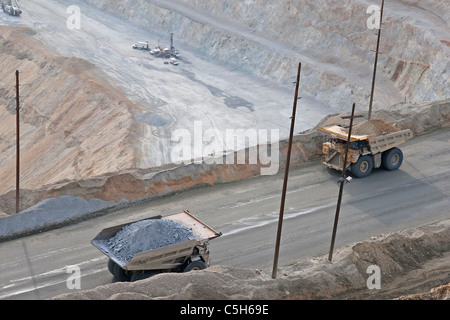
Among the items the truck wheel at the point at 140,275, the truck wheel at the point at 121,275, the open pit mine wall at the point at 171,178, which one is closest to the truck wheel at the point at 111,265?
the truck wheel at the point at 121,275

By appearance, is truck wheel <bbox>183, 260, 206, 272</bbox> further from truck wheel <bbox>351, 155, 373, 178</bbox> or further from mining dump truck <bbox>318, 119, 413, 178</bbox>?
truck wheel <bbox>351, 155, 373, 178</bbox>

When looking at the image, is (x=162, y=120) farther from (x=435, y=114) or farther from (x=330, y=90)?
(x=435, y=114)

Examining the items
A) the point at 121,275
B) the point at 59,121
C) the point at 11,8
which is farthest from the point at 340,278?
the point at 11,8

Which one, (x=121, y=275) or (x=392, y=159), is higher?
(x=392, y=159)

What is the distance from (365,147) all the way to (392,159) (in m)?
1.76

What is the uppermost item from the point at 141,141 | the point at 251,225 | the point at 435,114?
the point at 435,114

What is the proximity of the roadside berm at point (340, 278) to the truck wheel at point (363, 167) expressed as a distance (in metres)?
4.51

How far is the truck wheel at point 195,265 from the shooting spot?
737 inches

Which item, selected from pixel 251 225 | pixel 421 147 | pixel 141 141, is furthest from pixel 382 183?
pixel 141 141

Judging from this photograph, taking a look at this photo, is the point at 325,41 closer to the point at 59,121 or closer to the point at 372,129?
the point at 59,121

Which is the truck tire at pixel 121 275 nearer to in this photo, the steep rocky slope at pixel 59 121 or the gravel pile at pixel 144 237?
the gravel pile at pixel 144 237

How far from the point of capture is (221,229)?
74.3 ft

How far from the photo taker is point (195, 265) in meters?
18.9
